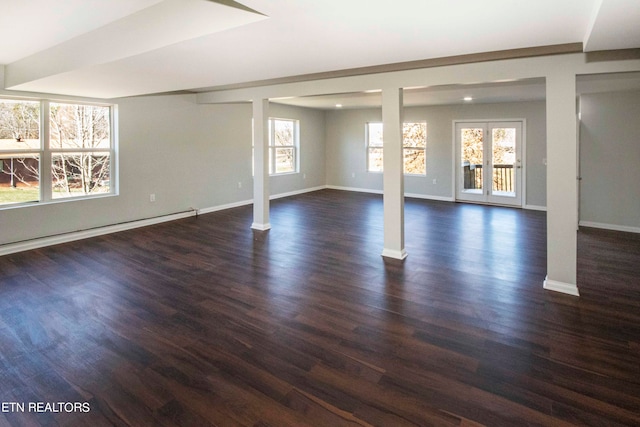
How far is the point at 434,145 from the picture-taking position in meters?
9.27

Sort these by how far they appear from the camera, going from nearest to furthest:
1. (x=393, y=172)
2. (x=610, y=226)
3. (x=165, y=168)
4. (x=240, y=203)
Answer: (x=393, y=172), (x=610, y=226), (x=165, y=168), (x=240, y=203)

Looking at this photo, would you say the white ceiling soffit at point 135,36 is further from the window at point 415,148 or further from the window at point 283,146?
the window at point 415,148

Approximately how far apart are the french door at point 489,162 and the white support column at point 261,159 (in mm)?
5055

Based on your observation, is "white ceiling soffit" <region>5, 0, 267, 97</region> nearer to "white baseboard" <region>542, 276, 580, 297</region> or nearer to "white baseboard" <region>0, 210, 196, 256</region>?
"white baseboard" <region>0, 210, 196, 256</region>

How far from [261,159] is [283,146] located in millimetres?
3658

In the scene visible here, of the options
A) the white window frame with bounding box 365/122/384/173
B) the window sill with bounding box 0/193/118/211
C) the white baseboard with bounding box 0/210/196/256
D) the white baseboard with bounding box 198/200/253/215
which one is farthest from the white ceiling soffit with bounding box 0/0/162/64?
the white window frame with bounding box 365/122/384/173

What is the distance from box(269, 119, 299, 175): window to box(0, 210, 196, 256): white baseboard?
3095mm

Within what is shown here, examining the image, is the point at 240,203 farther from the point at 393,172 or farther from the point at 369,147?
the point at 393,172

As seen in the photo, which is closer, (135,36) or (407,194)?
(135,36)

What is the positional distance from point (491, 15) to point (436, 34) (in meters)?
0.46

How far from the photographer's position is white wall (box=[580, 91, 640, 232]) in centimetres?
589

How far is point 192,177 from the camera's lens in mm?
7348

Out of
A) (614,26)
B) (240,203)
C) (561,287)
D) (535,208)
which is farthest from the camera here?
(240,203)

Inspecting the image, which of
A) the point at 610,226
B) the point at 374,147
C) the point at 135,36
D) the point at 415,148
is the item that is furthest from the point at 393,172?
the point at 374,147
